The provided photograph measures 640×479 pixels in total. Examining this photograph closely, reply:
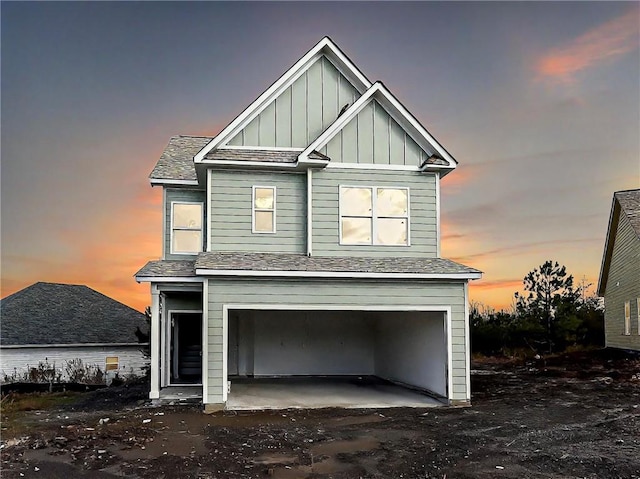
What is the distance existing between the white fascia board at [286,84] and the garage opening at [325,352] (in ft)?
21.0

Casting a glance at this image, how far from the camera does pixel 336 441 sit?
10617 millimetres

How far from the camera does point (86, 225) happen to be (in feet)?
64.6

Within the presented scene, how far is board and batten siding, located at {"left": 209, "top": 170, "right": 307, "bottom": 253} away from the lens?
15148 millimetres

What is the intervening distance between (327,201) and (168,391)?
659 cm

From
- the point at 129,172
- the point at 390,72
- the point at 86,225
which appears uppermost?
the point at 390,72

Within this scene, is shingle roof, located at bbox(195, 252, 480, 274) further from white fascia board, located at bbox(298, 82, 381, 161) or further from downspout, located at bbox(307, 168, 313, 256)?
white fascia board, located at bbox(298, 82, 381, 161)

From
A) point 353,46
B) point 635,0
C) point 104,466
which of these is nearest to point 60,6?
point 353,46

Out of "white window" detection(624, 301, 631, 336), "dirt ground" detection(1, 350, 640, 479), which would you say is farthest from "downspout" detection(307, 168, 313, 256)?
"white window" detection(624, 301, 631, 336)

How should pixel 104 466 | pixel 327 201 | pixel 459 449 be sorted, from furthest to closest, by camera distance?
1. pixel 327 201
2. pixel 459 449
3. pixel 104 466

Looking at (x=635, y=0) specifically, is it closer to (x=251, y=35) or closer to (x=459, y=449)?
(x=251, y=35)

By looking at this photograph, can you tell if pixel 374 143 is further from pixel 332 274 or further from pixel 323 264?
pixel 332 274

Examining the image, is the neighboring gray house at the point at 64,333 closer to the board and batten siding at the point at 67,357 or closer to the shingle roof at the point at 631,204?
the board and batten siding at the point at 67,357

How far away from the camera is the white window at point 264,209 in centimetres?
1532

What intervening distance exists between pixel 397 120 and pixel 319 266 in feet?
13.8
